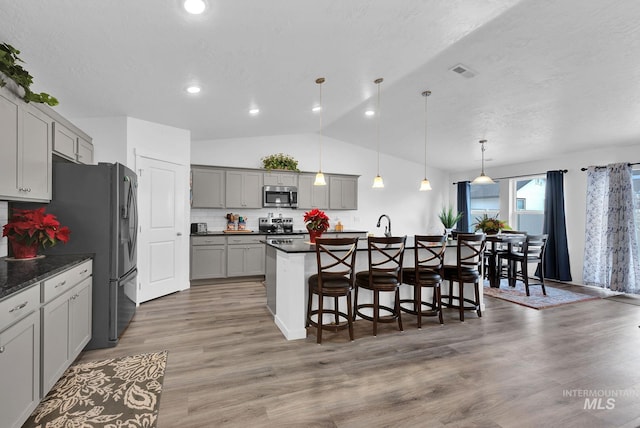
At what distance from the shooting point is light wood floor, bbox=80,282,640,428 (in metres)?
2.04

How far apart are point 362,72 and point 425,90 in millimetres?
1096

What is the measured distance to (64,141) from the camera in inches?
128

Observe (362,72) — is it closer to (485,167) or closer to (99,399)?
(99,399)

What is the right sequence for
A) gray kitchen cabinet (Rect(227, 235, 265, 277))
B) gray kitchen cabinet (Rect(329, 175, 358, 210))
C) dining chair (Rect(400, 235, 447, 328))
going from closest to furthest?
dining chair (Rect(400, 235, 447, 328)), gray kitchen cabinet (Rect(227, 235, 265, 277)), gray kitchen cabinet (Rect(329, 175, 358, 210))

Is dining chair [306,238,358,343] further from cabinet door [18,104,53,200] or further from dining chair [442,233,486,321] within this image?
cabinet door [18,104,53,200]

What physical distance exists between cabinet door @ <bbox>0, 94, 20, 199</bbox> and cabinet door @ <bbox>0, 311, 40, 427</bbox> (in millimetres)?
990

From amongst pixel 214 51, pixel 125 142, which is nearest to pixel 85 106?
pixel 125 142

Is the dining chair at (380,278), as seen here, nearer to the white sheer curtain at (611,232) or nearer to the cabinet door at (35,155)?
the cabinet door at (35,155)

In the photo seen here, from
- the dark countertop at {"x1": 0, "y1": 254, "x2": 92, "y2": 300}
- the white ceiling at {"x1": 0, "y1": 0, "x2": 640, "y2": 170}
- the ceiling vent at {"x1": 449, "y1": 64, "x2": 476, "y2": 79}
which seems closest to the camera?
the dark countertop at {"x1": 0, "y1": 254, "x2": 92, "y2": 300}

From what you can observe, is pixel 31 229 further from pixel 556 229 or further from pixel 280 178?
pixel 556 229

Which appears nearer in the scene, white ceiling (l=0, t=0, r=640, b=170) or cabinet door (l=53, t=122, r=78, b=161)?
white ceiling (l=0, t=0, r=640, b=170)

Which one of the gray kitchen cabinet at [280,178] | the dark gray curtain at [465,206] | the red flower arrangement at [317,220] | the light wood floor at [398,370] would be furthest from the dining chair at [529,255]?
the gray kitchen cabinet at [280,178]

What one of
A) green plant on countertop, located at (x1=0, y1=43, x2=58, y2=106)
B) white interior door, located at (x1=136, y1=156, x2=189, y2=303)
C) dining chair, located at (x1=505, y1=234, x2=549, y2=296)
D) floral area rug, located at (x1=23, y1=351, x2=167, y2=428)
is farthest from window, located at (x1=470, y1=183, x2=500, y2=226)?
green plant on countertop, located at (x1=0, y1=43, x2=58, y2=106)

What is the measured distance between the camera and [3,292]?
160 cm
